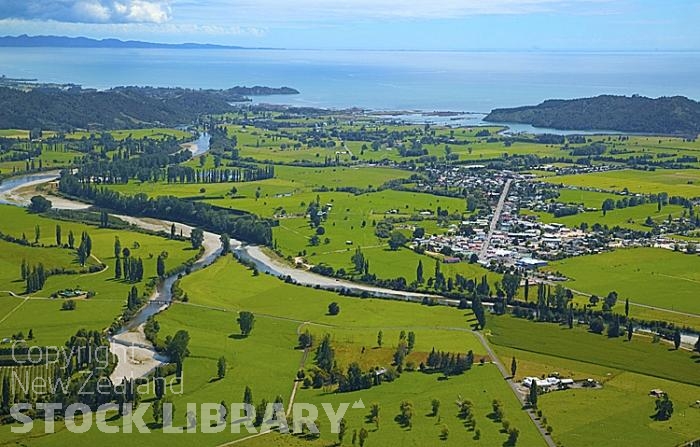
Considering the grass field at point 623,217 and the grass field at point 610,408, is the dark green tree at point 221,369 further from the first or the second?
the grass field at point 623,217

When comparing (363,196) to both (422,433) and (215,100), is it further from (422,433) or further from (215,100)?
A: (215,100)

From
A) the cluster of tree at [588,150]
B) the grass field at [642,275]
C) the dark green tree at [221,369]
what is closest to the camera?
the dark green tree at [221,369]

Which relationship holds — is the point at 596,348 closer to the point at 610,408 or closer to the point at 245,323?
the point at 610,408

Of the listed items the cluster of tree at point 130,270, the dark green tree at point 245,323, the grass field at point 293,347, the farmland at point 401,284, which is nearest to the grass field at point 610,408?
the farmland at point 401,284

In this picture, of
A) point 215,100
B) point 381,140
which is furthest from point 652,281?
point 215,100

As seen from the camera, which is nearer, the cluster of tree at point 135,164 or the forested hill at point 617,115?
the cluster of tree at point 135,164

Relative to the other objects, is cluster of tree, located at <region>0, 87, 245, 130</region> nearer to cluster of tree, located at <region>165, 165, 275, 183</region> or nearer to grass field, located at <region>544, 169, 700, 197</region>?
cluster of tree, located at <region>165, 165, 275, 183</region>
